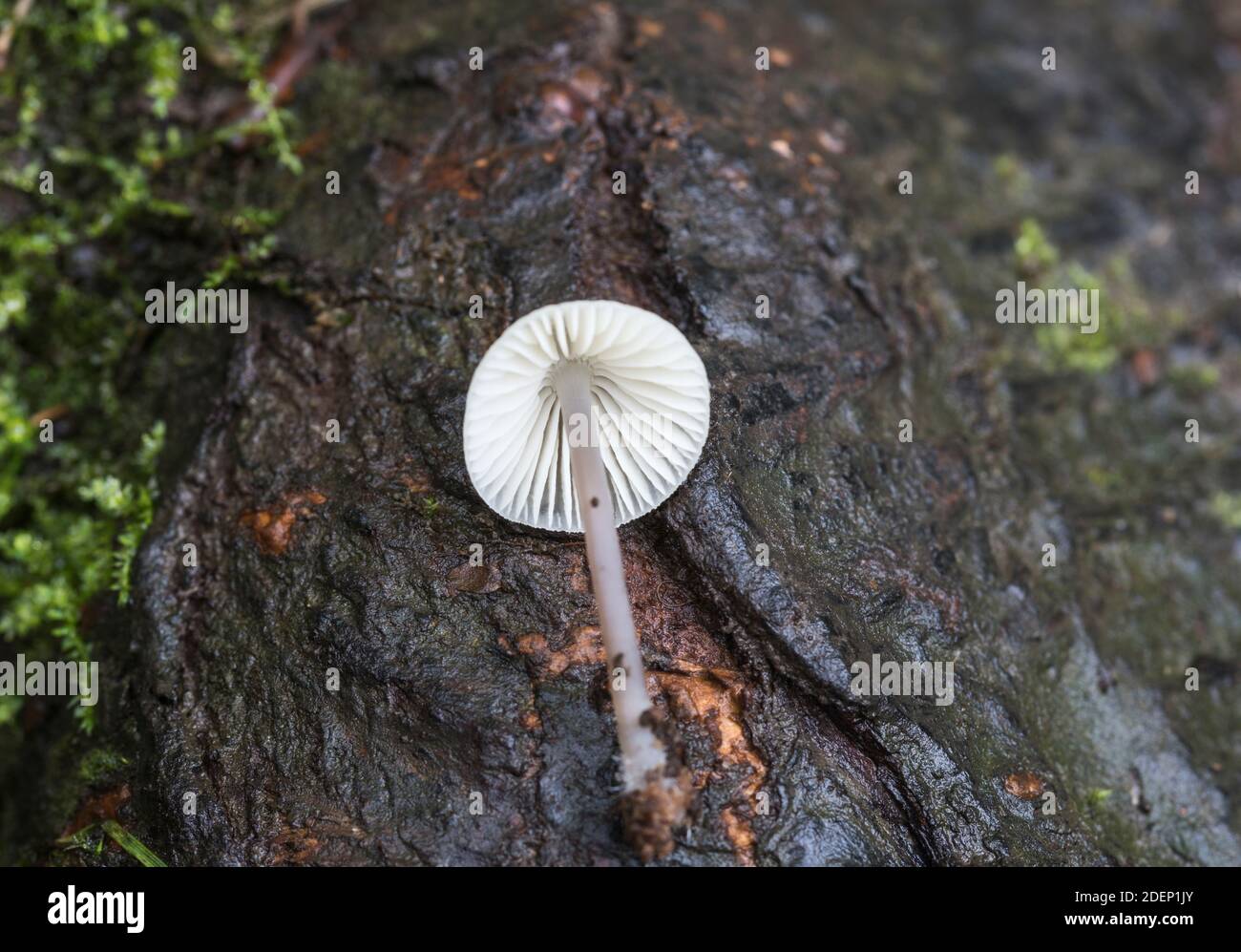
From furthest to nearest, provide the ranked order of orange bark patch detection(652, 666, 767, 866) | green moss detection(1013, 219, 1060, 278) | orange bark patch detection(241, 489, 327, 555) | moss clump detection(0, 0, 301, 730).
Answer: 1. green moss detection(1013, 219, 1060, 278)
2. moss clump detection(0, 0, 301, 730)
3. orange bark patch detection(241, 489, 327, 555)
4. orange bark patch detection(652, 666, 767, 866)

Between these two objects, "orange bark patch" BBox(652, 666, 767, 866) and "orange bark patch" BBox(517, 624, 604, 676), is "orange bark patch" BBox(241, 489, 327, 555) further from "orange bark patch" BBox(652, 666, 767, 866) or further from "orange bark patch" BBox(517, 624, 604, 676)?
"orange bark patch" BBox(652, 666, 767, 866)

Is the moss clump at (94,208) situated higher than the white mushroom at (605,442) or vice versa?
the moss clump at (94,208)

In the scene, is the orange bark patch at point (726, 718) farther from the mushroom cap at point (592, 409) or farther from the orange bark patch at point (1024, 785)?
the orange bark patch at point (1024, 785)

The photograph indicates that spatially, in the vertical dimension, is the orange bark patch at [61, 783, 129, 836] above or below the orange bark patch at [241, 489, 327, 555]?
below

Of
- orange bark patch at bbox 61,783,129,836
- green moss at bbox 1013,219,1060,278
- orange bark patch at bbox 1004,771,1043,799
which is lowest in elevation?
orange bark patch at bbox 1004,771,1043,799

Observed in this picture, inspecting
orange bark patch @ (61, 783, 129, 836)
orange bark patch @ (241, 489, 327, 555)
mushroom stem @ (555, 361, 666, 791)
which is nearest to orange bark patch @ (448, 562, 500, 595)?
mushroom stem @ (555, 361, 666, 791)

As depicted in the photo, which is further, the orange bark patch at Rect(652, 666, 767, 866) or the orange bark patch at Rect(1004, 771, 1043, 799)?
the orange bark patch at Rect(1004, 771, 1043, 799)

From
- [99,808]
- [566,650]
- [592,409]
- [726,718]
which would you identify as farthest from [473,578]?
[99,808]

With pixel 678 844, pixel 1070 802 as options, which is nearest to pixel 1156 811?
pixel 1070 802

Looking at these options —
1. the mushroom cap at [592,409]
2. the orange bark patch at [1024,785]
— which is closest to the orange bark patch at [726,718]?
the mushroom cap at [592,409]
